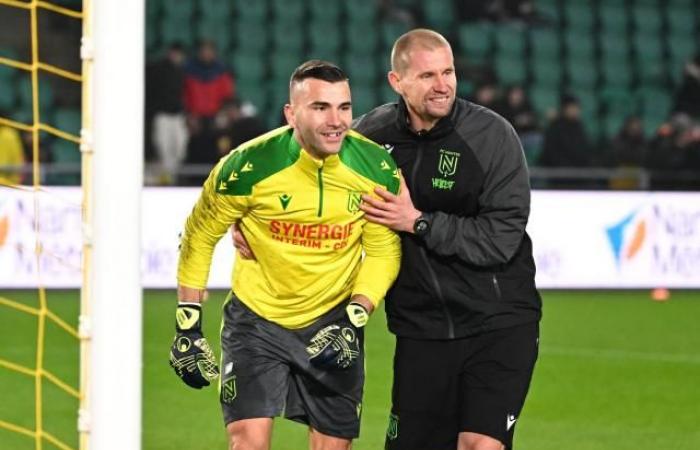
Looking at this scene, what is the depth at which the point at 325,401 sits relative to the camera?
17.8ft

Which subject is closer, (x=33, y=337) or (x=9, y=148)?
(x=33, y=337)

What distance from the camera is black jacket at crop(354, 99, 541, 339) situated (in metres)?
5.26

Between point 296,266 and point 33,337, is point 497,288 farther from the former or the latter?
point 33,337

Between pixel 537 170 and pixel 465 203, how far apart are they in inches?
426

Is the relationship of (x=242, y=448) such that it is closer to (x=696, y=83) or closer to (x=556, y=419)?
(x=556, y=419)

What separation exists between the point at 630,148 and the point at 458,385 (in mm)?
12676

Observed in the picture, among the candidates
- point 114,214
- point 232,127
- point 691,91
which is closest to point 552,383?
point 114,214

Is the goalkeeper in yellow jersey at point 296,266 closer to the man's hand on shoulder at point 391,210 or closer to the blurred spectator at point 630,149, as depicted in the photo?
the man's hand on shoulder at point 391,210

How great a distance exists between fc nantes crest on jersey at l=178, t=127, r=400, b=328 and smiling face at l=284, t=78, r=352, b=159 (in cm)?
17

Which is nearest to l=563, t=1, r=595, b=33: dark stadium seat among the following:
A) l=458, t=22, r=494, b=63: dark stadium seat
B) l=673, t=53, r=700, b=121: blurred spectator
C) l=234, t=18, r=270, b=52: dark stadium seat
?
l=458, t=22, r=494, b=63: dark stadium seat

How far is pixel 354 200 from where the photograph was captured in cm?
525

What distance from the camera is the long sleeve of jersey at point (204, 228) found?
520 cm

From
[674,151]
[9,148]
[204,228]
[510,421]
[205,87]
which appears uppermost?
[205,87]

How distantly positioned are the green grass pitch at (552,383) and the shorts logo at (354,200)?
2.58m
